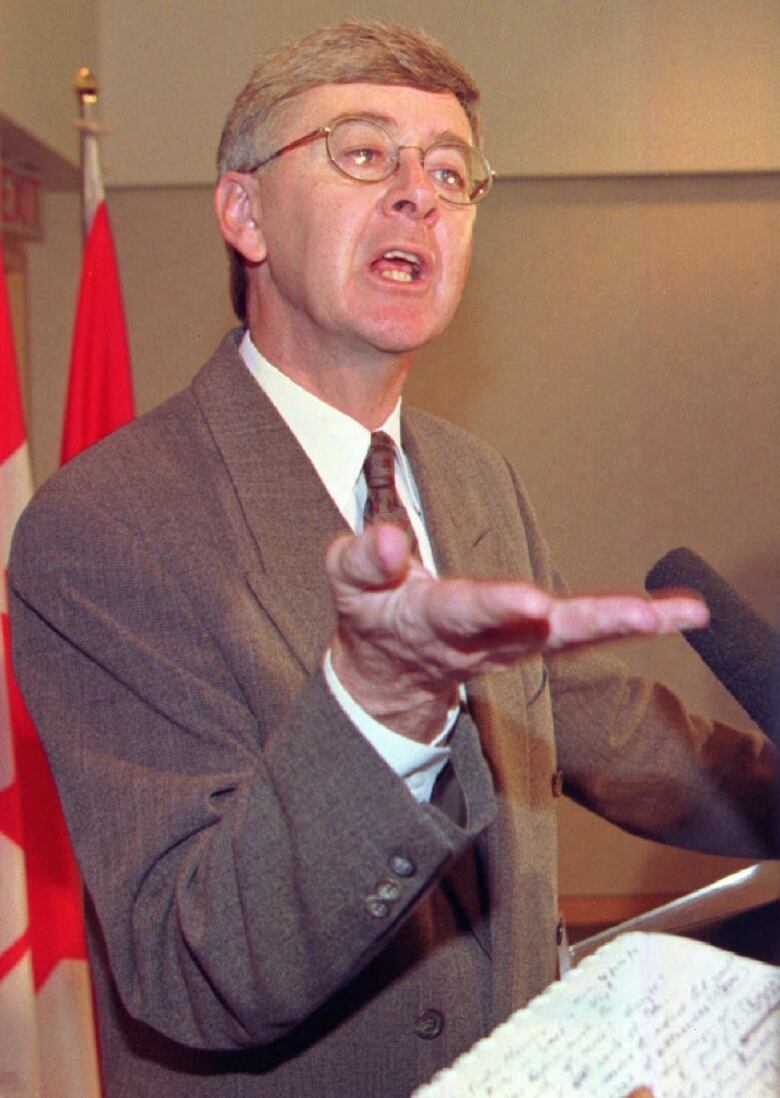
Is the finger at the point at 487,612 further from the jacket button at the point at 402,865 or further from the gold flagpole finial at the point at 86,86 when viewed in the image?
the gold flagpole finial at the point at 86,86

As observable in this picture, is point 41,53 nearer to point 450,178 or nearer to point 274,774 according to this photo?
point 450,178

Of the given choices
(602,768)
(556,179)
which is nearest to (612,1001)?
(602,768)

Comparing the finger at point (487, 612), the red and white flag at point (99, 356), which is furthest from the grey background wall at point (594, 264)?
the finger at point (487, 612)

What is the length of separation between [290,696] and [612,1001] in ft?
1.51

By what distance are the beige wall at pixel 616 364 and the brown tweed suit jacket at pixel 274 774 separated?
946mm

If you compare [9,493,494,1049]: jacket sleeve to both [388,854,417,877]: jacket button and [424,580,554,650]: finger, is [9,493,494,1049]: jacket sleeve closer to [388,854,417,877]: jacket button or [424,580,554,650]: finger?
[388,854,417,877]: jacket button

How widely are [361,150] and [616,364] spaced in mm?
1425

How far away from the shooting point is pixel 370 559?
472 mm

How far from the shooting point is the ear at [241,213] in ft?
4.02

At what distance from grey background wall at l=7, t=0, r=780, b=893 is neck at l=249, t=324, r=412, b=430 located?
0.92 metres

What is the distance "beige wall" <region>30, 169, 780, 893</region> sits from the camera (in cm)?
222

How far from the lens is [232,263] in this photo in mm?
1321

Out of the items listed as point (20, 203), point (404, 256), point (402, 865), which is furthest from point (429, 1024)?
point (20, 203)

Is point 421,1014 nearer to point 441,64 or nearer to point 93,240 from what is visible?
point 441,64
